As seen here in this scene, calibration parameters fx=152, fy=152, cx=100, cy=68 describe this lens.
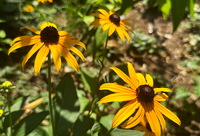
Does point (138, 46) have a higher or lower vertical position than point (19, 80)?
higher

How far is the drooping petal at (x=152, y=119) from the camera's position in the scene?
762 mm

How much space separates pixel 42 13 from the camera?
2.61 metres

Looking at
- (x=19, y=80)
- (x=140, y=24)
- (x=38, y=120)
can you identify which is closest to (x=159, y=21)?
(x=140, y=24)

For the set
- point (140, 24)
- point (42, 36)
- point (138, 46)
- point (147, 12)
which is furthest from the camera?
point (147, 12)

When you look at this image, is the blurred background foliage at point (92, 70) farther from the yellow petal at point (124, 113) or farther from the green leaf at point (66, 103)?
the yellow petal at point (124, 113)

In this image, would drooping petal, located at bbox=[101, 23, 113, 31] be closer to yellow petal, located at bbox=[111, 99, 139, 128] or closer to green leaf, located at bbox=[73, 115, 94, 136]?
yellow petal, located at bbox=[111, 99, 139, 128]

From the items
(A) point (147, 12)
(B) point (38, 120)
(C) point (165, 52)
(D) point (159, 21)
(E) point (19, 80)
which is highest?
(A) point (147, 12)

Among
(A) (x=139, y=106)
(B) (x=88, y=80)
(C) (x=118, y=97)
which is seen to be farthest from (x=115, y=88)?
(B) (x=88, y=80)

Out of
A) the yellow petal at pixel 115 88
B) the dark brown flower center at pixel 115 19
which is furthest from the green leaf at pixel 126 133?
the dark brown flower center at pixel 115 19

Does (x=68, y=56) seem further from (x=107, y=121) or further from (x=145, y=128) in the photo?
(x=145, y=128)

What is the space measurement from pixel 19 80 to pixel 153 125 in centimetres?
166

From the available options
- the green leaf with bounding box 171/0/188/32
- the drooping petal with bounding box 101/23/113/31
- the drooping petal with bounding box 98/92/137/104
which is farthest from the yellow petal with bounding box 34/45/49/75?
the green leaf with bounding box 171/0/188/32

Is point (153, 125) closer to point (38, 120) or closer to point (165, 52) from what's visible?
point (38, 120)

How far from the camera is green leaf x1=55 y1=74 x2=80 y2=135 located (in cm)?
121
